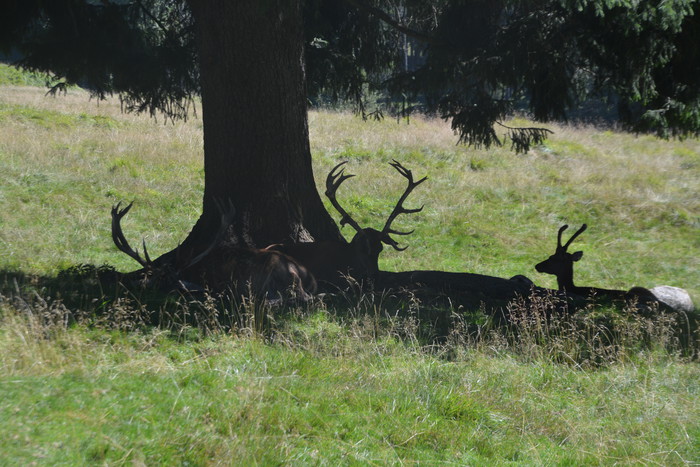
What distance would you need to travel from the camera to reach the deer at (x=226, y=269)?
27.9 ft

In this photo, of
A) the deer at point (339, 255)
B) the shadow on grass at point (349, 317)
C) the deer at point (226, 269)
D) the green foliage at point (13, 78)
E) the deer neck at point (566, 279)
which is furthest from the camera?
the green foliage at point (13, 78)

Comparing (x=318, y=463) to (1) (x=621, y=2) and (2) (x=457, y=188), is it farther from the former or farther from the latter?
(2) (x=457, y=188)

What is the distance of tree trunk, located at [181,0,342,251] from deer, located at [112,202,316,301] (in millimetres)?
356

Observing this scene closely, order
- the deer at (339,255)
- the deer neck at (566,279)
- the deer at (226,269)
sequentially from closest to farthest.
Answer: the deer at (226,269) → the deer at (339,255) → the deer neck at (566,279)

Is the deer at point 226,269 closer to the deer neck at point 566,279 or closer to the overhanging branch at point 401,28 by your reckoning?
the overhanging branch at point 401,28

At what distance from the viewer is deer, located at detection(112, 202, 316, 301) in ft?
27.9

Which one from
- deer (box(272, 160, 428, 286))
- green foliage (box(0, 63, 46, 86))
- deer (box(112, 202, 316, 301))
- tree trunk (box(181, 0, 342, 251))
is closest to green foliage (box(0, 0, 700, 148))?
tree trunk (box(181, 0, 342, 251))

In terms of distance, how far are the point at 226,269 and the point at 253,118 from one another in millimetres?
1847

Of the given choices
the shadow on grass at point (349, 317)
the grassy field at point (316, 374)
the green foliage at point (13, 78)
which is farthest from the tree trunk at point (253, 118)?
the green foliage at point (13, 78)

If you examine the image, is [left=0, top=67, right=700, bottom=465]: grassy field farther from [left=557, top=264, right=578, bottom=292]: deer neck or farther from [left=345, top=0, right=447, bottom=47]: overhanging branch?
[left=345, top=0, right=447, bottom=47]: overhanging branch

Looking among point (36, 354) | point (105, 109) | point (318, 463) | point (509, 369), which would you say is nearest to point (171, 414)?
point (318, 463)

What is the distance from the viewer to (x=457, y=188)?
18656 millimetres

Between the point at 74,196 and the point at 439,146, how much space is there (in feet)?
37.8

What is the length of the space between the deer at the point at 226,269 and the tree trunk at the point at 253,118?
0.36 meters
